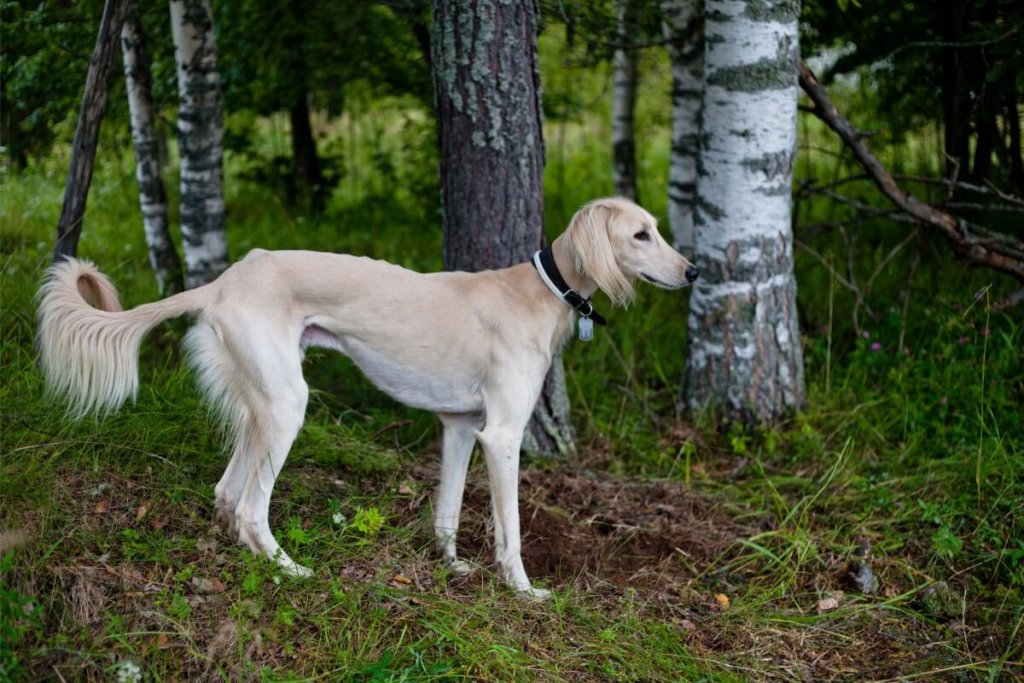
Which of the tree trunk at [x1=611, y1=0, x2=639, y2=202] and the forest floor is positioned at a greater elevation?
the tree trunk at [x1=611, y1=0, x2=639, y2=202]

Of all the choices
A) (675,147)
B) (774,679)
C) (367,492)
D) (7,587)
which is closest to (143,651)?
(7,587)

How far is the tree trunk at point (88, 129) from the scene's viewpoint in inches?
178

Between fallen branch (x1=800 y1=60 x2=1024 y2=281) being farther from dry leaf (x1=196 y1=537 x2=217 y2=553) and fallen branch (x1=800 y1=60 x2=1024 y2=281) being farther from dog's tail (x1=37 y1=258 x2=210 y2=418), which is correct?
dry leaf (x1=196 y1=537 x2=217 y2=553)

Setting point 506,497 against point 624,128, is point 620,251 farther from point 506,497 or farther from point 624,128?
point 624,128

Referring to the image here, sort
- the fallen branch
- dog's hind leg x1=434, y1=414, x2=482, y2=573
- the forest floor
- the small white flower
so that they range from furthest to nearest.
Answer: the fallen branch
dog's hind leg x1=434, y1=414, x2=482, y2=573
the forest floor
the small white flower

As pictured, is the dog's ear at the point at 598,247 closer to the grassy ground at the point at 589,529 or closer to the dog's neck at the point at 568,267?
the dog's neck at the point at 568,267

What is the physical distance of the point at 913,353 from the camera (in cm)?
557

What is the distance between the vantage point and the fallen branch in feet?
17.4

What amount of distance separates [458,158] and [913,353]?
297 cm

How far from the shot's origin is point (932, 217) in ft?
17.8

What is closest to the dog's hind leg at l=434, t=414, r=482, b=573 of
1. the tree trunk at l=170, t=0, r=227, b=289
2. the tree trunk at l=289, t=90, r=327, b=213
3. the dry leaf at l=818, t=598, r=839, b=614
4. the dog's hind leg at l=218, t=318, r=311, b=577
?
the dog's hind leg at l=218, t=318, r=311, b=577

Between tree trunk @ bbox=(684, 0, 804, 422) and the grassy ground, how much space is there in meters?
0.26

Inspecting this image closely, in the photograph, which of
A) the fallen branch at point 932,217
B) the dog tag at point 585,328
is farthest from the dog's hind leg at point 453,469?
the fallen branch at point 932,217

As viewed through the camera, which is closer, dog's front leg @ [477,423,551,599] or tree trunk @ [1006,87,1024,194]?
dog's front leg @ [477,423,551,599]
